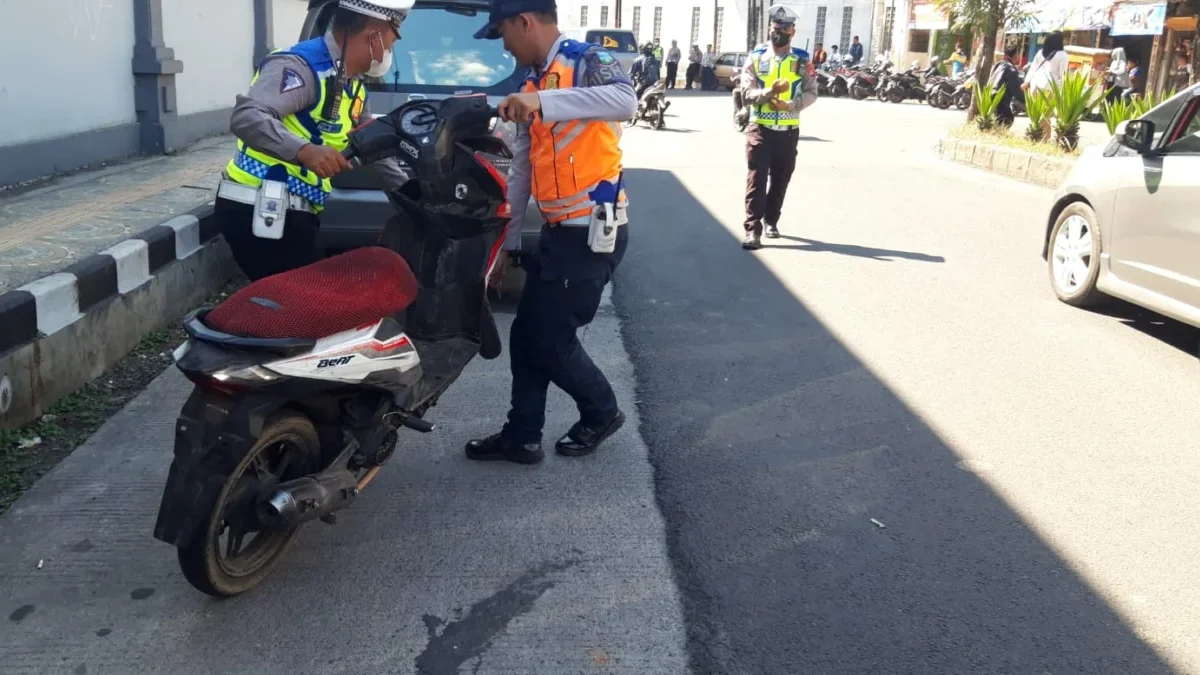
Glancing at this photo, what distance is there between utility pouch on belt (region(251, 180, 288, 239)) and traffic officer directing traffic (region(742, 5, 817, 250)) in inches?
205

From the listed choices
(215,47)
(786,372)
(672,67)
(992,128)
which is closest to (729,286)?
(786,372)

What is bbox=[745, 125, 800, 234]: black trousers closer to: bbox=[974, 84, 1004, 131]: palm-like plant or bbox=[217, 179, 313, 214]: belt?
bbox=[217, 179, 313, 214]: belt

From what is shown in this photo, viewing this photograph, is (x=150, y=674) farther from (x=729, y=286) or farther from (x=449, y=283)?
(x=729, y=286)

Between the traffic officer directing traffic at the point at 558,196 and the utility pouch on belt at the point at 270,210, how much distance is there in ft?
2.71

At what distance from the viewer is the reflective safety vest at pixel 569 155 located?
3.83 m

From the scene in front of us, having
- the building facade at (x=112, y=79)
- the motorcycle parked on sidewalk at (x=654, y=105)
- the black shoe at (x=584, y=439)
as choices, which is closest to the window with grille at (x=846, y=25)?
the motorcycle parked on sidewalk at (x=654, y=105)

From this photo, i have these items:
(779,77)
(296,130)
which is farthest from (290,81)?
(779,77)

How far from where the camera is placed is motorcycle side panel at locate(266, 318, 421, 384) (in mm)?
3061

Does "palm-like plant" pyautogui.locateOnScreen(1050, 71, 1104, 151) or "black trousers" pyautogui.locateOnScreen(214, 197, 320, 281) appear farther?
"palm-like plant" pyautogui.locateOnScreen(1050, 71, 1104, 151)

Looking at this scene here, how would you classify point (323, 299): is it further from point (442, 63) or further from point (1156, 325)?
point (1156, 325)

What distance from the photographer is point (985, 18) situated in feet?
58.1

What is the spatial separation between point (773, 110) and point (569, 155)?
487 cm

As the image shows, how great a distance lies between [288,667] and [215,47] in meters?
10.7

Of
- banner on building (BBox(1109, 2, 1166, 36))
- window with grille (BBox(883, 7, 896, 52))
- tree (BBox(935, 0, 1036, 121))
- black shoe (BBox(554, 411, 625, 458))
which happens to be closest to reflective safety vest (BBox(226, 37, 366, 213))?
black shoe (BBox(554, 411, 625, 458))
